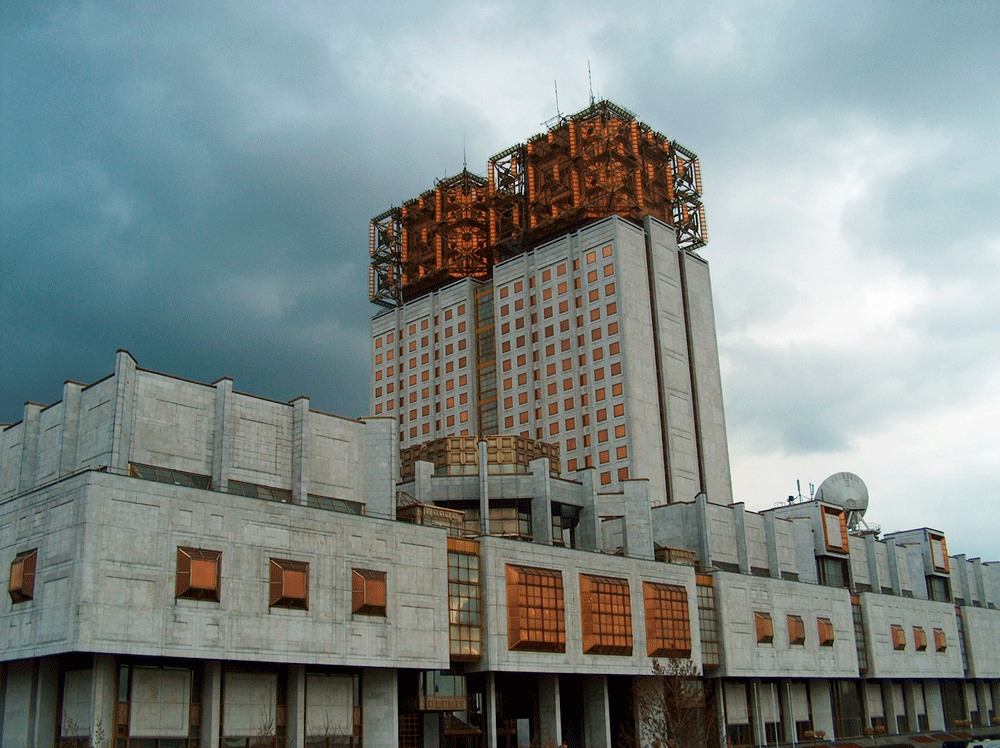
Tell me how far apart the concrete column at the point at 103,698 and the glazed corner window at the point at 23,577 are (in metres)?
5.12

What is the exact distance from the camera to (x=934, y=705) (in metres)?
121

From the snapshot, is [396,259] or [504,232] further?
[396,259]

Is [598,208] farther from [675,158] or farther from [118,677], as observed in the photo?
[118,677]

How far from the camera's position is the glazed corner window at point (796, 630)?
97250mm

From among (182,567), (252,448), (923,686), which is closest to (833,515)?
(923,686)

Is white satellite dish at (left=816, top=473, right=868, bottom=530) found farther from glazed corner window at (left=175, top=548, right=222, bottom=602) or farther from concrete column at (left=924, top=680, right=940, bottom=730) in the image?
glazed corner window at (left=175, top=548, right=222, bottom=602)

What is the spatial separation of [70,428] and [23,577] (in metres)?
13.0

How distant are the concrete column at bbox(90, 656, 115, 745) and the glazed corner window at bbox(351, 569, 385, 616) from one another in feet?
46.7

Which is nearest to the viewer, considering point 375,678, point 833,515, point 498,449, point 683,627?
point 375,678

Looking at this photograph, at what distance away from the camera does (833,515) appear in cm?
11238

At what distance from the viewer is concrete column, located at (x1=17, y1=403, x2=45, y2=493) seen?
220 feet

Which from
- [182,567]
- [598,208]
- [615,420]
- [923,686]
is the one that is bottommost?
[923,686]

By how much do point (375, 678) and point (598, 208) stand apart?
84548mm

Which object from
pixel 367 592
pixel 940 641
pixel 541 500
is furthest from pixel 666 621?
pixel 940 641
